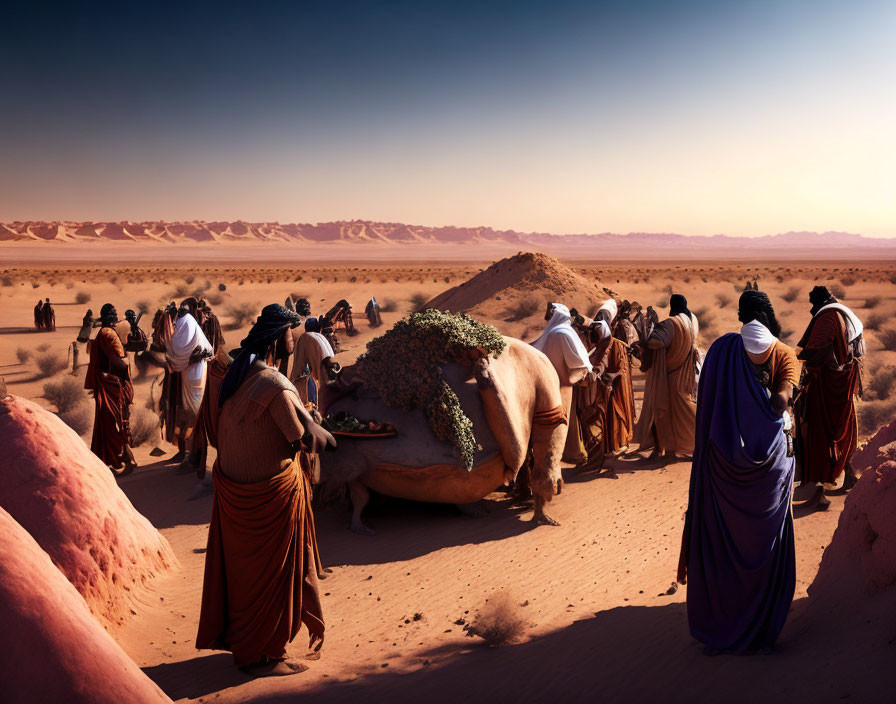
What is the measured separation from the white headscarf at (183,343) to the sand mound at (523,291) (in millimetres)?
17342

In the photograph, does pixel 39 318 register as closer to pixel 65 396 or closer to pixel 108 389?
pixel 65 396

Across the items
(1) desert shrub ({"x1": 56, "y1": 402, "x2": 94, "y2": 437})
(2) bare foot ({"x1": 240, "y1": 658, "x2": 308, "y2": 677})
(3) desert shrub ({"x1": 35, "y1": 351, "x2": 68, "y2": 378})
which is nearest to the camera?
(2) bare foot ({"x1": 240, "y1": 658, "x2": 308, "y2": 677})

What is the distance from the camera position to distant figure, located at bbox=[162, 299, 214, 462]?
10883mm

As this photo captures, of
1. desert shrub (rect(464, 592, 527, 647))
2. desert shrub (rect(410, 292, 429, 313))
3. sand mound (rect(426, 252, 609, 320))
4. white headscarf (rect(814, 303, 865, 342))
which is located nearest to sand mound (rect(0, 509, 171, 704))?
desert shrub (rect(464, 592, 527, 647))

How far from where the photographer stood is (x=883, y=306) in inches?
1407

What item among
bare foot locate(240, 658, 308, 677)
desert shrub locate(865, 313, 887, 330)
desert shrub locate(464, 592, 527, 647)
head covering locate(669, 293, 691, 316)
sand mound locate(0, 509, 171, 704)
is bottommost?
bare foot locate(240, 658, 308, 677)

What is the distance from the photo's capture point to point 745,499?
514cm

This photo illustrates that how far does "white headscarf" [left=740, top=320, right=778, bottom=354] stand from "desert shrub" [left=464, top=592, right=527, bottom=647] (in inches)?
108

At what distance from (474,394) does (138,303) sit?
3459 cm

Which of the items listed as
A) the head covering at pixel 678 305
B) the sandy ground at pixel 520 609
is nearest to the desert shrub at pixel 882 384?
the head covering at pixel 678 305

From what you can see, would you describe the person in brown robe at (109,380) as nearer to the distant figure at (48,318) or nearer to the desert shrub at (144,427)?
the desert shrub at (144,427)

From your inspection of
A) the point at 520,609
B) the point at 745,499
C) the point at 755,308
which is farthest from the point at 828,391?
the point at 520,609

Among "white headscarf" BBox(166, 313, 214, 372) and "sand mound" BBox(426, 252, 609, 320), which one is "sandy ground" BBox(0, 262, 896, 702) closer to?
"white headscarf" BBox(166, 313, 214, 372)

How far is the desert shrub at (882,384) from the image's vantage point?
59.0ft
